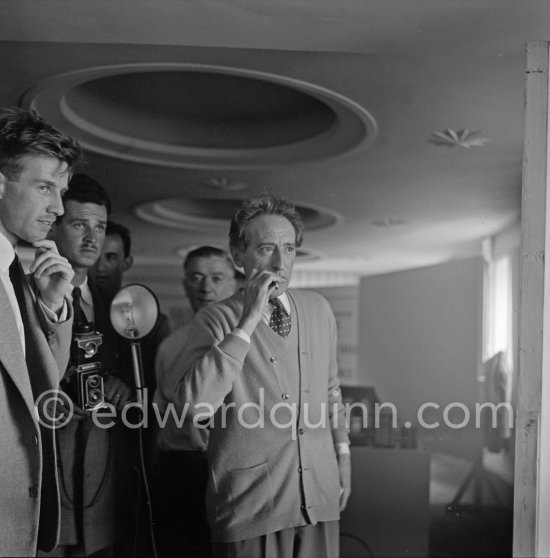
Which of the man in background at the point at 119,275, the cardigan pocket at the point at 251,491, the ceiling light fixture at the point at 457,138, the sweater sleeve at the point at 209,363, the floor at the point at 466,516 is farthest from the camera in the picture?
the floor at the point at 466,516

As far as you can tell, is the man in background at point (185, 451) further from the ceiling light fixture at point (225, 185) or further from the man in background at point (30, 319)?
the man in background at point (30, 319)

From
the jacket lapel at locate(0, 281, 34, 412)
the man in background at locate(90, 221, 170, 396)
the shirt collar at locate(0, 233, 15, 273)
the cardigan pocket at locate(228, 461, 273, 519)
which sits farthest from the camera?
the man in background at locate(90, 221, 170, 396)

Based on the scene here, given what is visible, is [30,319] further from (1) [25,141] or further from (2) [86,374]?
(1) [25,141]

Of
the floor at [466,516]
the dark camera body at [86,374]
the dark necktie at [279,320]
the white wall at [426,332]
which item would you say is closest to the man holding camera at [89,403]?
the dark camera body at [86,374]

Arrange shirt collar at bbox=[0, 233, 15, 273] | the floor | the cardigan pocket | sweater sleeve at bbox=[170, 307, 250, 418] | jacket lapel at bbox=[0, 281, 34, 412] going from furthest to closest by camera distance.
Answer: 1. the floor
2. the cardigan pocket
3. sweater sleeve at bbox=[170, 307, 250, 418]
4. shirt collar at bbox=[0, 233, 15, 273]
5. jacket lapel at bbox=[0, 281, 34, 412]

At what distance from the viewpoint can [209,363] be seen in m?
1.98

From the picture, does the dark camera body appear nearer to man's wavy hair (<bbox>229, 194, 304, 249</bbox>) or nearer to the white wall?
man's wavy hair (<bbox>229, 194, 304, 249</bbox>)

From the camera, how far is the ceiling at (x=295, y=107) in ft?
7.05

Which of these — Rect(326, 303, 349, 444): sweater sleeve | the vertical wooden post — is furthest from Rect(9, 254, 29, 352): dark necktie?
the vertical wooden post

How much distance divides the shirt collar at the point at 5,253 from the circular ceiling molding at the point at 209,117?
0.47 metres

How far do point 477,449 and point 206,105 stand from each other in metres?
1.54

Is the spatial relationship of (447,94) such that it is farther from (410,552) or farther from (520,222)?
(410,552)

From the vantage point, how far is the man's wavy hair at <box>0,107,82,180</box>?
6.29 feet

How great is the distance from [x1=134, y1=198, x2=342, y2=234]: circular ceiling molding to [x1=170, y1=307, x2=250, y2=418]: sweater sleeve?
30 cm
